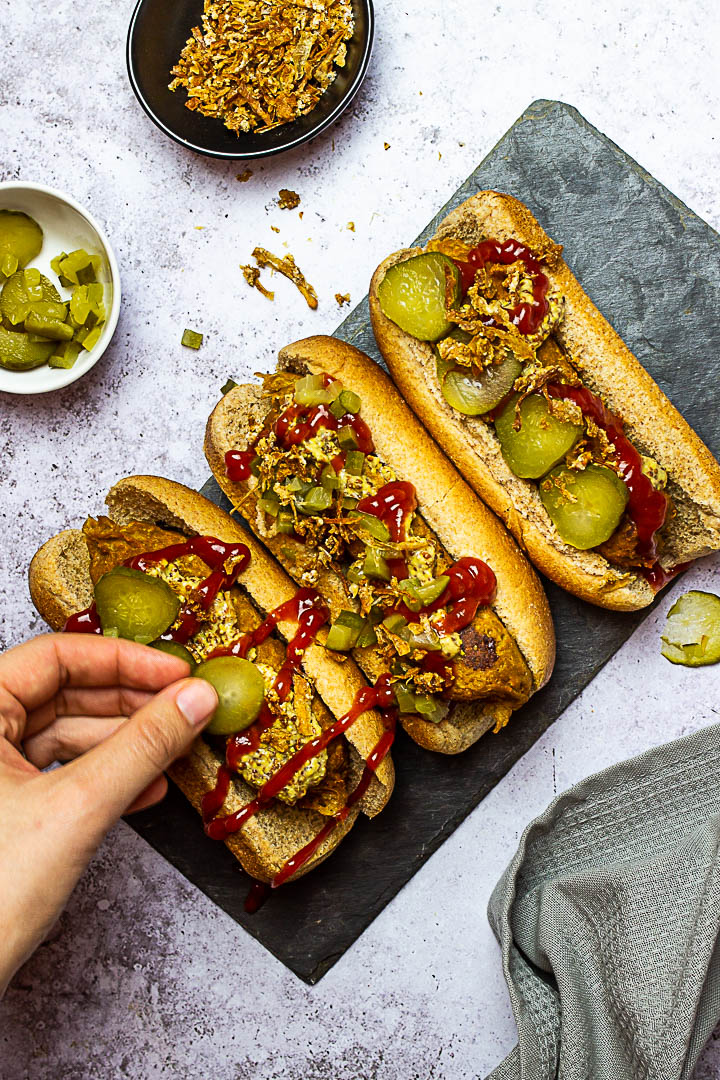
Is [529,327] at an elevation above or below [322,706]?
above

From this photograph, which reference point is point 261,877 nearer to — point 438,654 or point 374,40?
point 438,654

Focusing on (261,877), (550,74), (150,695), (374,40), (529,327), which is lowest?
(261,877)

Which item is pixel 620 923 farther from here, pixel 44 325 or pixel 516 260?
pixel 44 325

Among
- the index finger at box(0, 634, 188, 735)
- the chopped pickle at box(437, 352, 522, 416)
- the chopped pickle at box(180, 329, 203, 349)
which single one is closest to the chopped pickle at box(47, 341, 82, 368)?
the chopped pickle at box(180, 329, 203, 349)

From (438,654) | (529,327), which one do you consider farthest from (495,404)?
(438,654)

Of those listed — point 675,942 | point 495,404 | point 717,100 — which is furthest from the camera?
point 717,100

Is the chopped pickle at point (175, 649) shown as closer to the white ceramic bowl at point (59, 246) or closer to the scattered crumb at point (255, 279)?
the white ceramic bowl at point (59, 246)

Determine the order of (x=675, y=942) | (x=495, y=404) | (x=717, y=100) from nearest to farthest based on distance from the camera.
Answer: (x=675, y=942) → (x=495, y=404) → (x=717, y=100)
